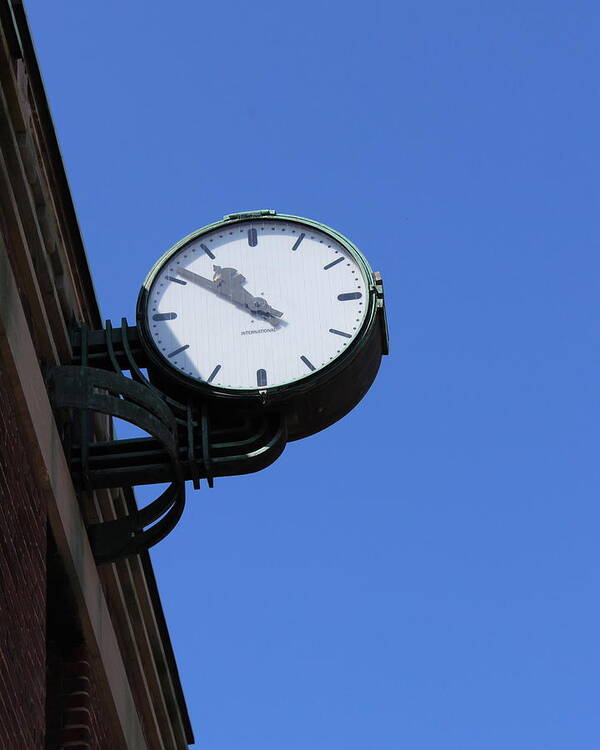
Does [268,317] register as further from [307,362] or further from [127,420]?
[127,420]

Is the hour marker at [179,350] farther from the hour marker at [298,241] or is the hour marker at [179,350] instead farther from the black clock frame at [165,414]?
the hour marker at [298,241]

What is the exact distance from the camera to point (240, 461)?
1155 centimetres

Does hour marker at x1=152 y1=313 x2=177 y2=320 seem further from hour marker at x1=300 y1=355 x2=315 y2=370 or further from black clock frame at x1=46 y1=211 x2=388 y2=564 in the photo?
hour marker at x1=300 y1=355 x2=315 y2=370

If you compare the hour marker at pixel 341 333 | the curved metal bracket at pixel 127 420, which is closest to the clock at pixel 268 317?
the hour marker at pixel 341 333

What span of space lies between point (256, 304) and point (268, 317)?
0.14 meters

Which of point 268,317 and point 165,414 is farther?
point 268,317

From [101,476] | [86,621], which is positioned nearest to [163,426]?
[101,476]

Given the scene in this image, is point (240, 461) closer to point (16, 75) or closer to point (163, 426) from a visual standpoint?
point (163, 426)

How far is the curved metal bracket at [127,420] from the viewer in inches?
444

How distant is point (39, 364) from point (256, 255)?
215cm

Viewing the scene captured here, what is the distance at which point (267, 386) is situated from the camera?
38.5 ft

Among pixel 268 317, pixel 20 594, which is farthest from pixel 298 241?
→ pixel 20 594

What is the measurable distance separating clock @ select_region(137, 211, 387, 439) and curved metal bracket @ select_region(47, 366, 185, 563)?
44cm

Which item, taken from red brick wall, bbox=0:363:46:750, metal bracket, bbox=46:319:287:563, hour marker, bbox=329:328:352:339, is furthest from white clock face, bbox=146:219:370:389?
red brick wall, bbox=0:363:46:750
